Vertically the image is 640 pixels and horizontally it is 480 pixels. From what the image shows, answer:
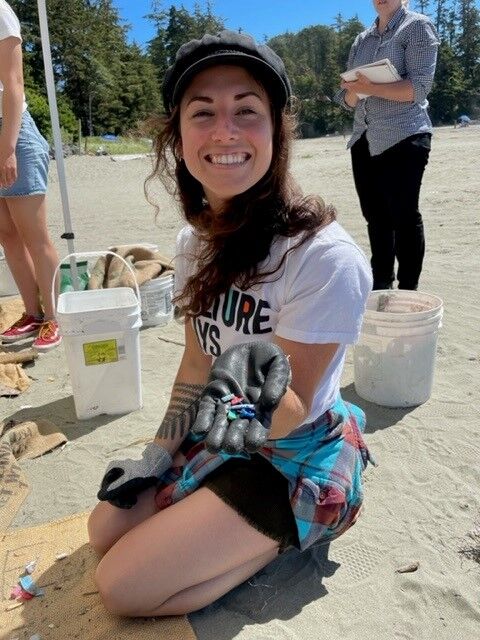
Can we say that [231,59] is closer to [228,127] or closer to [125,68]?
[228,127]

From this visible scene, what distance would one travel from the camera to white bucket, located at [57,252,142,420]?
273 cm

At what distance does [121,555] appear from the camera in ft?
5.65

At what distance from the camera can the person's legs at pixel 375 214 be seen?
3734 mm

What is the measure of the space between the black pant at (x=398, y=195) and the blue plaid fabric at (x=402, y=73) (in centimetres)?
7

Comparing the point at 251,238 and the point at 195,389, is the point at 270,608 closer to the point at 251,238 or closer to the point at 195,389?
the point at 195,389

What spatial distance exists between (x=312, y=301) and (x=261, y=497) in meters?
0.60

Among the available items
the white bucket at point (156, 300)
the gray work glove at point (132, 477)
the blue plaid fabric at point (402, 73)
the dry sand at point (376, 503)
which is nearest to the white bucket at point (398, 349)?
the dry sand at point (376, 503)

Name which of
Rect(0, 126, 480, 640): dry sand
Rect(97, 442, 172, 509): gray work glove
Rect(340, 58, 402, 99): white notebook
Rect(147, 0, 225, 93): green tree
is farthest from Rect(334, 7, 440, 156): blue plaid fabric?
Rect(147, 0, 225, 93): green tree

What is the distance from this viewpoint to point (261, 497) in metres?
1.73

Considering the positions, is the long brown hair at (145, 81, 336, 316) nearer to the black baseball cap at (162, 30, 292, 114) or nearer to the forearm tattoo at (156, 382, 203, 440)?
the black baseball cap at (162, 30, 292, 114)

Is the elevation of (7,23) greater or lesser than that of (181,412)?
greater

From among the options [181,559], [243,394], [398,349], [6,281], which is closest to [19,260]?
[6,281]

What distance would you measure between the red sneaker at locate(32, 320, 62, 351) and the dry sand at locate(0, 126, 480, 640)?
7 centimetres

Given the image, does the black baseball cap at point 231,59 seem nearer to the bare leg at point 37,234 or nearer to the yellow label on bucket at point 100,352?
the yellow label on bucket at point 100,352
